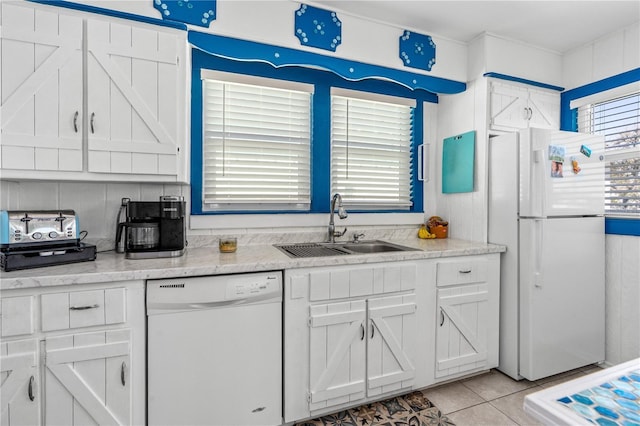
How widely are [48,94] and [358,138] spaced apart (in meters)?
2.00

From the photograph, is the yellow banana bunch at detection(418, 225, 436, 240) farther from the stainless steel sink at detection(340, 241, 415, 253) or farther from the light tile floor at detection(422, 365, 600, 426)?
the light tile floor at detection(422, 365, 600, 426)

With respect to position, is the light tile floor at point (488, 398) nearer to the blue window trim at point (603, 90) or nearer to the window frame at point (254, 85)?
the blue window trim at point (603, 90)

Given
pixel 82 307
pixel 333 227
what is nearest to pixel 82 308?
pixel 82 307

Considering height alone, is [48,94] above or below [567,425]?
above

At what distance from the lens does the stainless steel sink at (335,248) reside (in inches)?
83.2

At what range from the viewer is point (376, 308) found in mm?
1956

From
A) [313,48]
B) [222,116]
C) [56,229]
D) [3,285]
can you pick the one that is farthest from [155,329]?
[313,48]

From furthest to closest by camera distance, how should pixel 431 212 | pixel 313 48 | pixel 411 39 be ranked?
1. pixel 431 212
2. pixel 411 39
3. pixel 313 48

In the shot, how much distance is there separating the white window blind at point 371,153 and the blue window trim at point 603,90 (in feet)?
4.32

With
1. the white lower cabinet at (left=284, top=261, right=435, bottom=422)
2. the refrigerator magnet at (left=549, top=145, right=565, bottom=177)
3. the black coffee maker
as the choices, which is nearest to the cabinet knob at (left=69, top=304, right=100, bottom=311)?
the black coffee maker

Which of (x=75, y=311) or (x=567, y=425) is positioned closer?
(x=567, y=425)

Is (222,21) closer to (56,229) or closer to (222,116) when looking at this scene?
(222,116)

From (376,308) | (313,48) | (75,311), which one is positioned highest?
(313,48)

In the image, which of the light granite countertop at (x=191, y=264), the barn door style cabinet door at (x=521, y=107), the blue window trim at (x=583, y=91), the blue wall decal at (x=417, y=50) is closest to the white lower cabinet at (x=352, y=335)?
the light granite countertop at (x=191, y=264)
